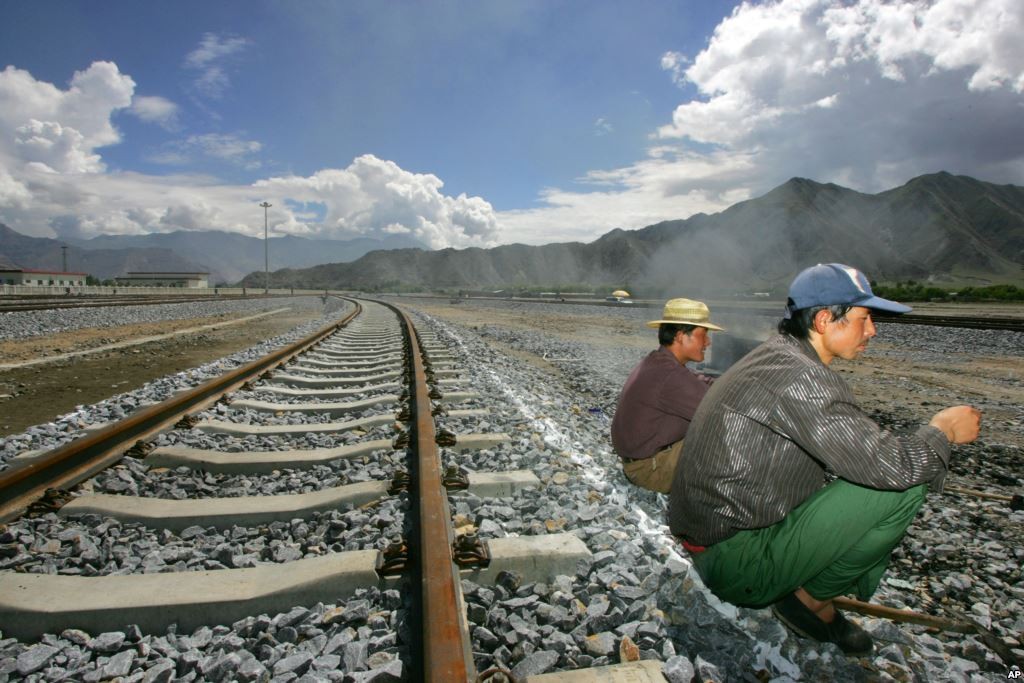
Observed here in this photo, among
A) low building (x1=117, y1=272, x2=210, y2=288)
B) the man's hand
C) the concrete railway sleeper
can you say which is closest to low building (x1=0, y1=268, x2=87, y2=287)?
low building (x1=117, y1=272, x2=210, y2=288)

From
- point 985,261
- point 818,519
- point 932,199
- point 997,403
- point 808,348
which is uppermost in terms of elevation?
point 932,199

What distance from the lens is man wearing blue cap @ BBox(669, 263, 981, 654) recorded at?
1.83 metres

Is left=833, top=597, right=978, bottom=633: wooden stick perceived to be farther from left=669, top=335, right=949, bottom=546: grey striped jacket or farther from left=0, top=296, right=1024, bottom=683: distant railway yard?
left=669, top=335, right=949, bottom=546: grey striped jacket

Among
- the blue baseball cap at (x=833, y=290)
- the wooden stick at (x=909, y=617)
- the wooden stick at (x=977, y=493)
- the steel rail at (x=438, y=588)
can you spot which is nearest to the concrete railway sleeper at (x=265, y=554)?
the steel rail at (x=438, y=588)

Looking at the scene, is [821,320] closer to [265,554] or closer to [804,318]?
[804,318]

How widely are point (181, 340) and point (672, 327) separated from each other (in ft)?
38.4

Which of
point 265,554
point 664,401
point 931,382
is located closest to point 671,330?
point 664,401

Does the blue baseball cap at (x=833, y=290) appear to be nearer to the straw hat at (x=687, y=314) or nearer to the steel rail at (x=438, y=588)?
the straw hat at (x=687, y=314)

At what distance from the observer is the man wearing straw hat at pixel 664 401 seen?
10.2 feet

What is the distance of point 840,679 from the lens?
190cm

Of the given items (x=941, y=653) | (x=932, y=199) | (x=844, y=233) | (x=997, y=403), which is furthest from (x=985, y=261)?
(x=941, y=653)

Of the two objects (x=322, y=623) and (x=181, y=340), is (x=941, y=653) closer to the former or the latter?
(x=322, y=623)

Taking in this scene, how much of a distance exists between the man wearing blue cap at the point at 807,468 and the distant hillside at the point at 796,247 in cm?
2237

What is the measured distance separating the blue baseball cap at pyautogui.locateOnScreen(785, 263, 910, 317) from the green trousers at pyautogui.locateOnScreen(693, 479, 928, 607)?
0.61 meters
